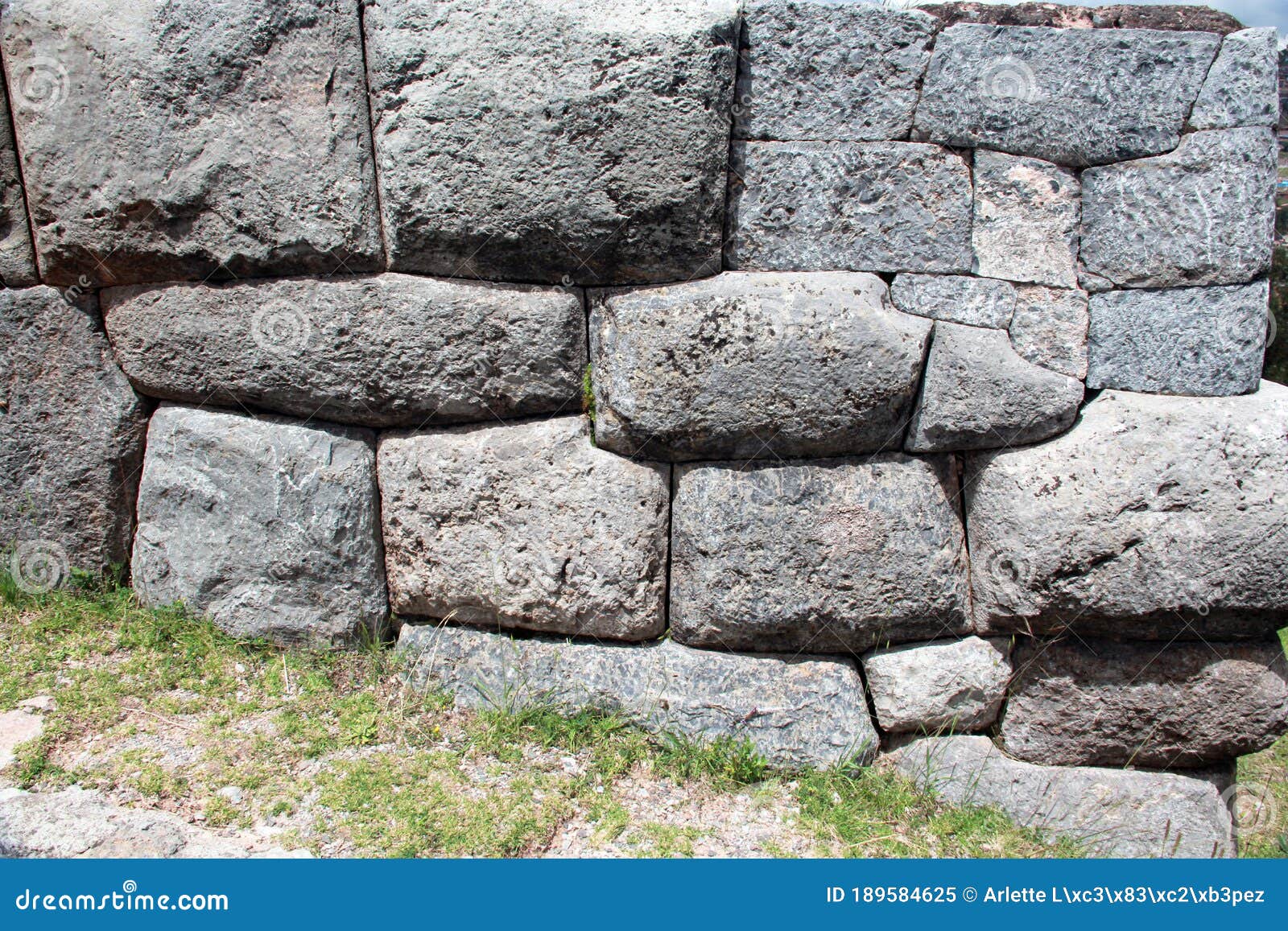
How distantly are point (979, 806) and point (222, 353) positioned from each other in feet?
8.67

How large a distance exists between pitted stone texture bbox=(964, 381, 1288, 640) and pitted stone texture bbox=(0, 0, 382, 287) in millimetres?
2040

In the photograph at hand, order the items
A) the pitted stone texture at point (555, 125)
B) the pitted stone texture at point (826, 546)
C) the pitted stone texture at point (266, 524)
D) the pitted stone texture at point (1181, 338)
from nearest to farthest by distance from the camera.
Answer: the pitted stone texture at point (555, 125) < the pitted stone texture at point (1181, 338) < the pitted stone texture at point (826, 546) < the pitted stone texture at point (266, 524)

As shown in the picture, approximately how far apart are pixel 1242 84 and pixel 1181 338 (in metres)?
0.68

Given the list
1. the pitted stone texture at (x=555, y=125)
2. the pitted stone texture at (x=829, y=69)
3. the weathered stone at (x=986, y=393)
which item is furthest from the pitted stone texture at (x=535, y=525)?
the pitted stone texture at (x=829, y=69)

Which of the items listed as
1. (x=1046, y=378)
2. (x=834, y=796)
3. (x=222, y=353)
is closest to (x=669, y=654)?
(x=834, y=796)

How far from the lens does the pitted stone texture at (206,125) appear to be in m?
2.47

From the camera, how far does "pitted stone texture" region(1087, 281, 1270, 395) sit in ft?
8.11

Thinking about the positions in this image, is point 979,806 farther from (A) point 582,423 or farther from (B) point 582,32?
(B) point 582,32

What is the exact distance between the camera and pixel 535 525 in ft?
8.77

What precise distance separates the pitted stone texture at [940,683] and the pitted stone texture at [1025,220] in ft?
3.62

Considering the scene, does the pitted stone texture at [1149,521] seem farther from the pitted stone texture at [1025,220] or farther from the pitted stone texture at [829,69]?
the pitted stone texture at [829,69]

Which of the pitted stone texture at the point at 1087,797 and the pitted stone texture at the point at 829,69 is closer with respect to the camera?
the pitted stone texture at the point at 829,69

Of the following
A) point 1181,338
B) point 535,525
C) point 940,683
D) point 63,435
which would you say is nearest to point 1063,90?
point 1181,338

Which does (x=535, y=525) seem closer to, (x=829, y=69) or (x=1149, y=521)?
(x=829, y=69)
